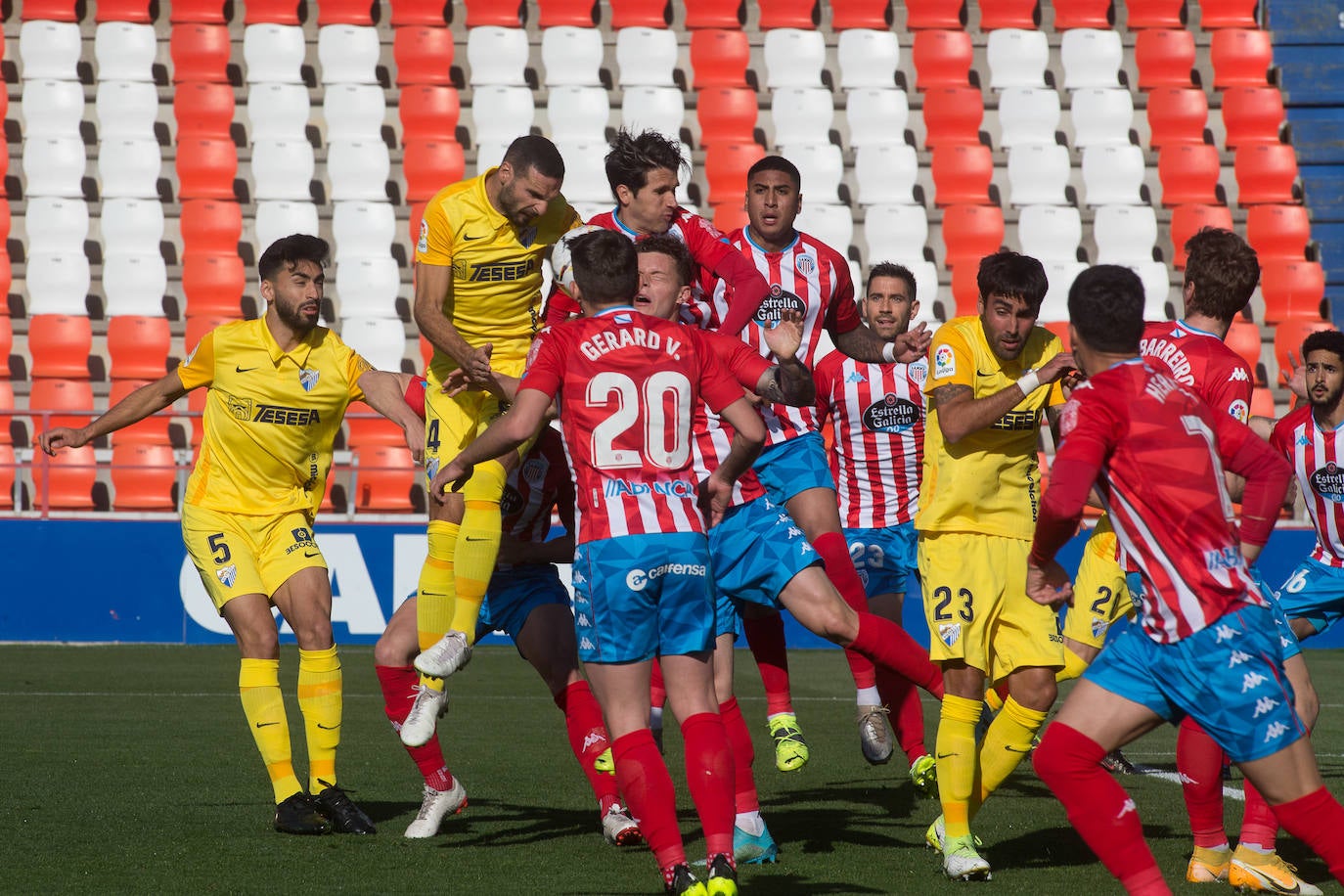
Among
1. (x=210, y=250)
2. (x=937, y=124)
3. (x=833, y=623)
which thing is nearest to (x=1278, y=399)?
(x=937, y=124)

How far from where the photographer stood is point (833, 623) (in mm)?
5648

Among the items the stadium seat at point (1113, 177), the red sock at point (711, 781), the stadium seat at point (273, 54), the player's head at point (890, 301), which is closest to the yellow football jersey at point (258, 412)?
the red sock at point (711, 781)

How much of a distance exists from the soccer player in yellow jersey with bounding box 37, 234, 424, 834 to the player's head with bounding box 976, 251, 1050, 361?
94.8 inches

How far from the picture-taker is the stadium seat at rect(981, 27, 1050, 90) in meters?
18.0

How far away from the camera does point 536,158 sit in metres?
6.66

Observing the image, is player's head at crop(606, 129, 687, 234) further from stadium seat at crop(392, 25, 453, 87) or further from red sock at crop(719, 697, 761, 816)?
stadium seat at crop(392, 25, 453, 87)

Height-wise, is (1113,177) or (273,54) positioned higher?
(273,54)

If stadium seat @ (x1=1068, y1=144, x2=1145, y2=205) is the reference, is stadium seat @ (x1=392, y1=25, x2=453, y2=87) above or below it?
above

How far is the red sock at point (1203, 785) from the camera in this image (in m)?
5.45

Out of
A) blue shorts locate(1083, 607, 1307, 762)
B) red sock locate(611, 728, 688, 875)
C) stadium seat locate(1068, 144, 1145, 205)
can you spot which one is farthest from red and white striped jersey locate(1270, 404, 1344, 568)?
stadium seat locate(1068, 144, 1145, 205)

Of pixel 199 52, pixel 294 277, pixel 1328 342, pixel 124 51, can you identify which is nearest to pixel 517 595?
pixel 294 277

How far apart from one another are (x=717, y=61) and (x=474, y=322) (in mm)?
11560

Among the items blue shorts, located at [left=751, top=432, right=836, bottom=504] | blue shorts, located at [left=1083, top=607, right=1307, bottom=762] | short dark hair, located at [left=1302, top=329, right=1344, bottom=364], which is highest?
short dark hair, located at [left=1302, top=329, right=1344, bottom=364]

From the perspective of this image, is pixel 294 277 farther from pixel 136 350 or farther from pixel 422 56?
pixel 422 56
